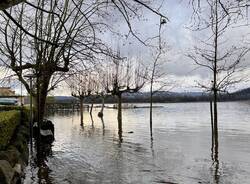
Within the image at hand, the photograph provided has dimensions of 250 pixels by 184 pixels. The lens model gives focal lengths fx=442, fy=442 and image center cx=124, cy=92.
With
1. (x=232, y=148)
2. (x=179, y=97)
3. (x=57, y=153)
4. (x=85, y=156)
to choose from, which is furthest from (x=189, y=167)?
(x=179, y=97)

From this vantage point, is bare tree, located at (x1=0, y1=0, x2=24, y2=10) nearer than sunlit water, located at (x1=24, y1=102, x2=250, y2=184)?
Yes

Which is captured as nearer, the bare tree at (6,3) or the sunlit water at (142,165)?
the bare tree at (6,3)

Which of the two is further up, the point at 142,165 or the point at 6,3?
the point at 6,3

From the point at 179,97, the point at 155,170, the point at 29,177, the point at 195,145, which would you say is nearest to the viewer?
the point at 29,177

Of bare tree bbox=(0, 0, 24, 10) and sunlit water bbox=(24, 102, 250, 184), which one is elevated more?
bare tree bbox=(0, 0, 24, 10)

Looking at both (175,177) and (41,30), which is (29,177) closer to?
(175,177)

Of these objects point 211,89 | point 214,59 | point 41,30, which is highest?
point 41,30

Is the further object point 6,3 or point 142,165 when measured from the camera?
point 142,165

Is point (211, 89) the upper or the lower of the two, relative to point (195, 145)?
upper

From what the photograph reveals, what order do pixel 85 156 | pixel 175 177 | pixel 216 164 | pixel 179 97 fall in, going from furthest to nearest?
pixel 179 97
pixel 85 156
pixel 216 164
pixel 175 177

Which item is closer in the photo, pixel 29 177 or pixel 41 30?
pixel 29 177

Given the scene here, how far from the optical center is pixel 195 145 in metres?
22.5

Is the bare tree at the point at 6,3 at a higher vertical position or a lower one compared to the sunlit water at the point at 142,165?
higher

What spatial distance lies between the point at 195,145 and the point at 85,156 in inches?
294
